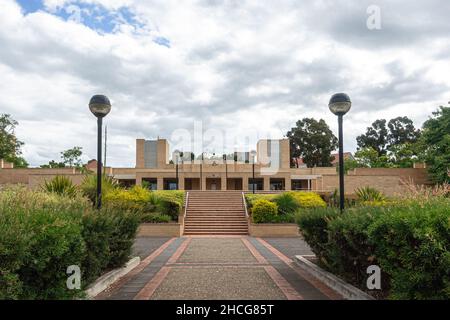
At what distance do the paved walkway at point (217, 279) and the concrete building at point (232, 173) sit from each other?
736 inches

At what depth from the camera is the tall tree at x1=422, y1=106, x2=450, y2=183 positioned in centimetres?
2969

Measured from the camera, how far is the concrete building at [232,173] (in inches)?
1233

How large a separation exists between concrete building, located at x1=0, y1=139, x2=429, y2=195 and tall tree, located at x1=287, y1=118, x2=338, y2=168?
10.1 meters

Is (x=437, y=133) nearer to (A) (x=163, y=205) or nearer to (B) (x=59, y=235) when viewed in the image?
(A) (x=163, y=205)

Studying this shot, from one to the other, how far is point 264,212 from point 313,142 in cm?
4358

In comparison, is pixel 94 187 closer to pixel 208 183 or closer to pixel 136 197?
pixel 136 197

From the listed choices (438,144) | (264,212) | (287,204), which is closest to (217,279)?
(264,212)

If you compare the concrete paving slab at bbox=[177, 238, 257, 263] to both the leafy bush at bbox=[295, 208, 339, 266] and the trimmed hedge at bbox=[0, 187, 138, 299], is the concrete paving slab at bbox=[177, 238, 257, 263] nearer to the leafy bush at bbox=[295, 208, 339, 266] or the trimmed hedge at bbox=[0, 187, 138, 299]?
the leafy bush at bbox=[295, 208, 339, 266]

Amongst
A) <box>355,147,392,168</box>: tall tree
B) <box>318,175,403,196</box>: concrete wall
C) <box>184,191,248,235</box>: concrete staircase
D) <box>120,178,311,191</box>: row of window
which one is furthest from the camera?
<box>355,147,392,168</box>: tall tree

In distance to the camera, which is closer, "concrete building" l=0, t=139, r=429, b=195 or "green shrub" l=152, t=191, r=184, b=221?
"green shrub" l=152, t=191, r=184, b=221

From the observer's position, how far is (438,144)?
101 ft

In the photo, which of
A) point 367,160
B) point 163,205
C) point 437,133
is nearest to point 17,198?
point 163,205

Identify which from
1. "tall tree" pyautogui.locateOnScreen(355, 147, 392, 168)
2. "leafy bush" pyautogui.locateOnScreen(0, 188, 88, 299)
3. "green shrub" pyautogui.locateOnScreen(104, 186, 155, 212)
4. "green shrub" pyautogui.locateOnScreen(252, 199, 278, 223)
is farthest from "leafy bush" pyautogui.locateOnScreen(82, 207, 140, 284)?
"tall tree" pyautogui.locateOnScreen(355, 147, 392, 168)
